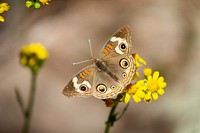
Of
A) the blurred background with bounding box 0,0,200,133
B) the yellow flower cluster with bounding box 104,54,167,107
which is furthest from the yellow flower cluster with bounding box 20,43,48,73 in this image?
the blurred background with bounding box 0,0,200,133

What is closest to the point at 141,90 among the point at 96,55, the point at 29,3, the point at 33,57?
the point at 33,57

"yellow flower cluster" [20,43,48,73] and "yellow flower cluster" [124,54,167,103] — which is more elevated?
"yellow flower cluster" [20,43,48,73]

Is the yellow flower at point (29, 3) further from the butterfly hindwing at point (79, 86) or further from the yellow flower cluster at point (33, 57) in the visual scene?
the butterfly hindwing at point (79, 86)

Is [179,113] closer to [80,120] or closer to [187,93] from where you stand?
[187,93]

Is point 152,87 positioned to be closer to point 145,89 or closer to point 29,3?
point 145,89

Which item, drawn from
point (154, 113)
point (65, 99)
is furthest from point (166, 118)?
point (65, 99)

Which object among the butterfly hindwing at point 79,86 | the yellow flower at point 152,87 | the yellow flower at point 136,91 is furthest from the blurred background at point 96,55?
the butterfly hindwing at point 79,86

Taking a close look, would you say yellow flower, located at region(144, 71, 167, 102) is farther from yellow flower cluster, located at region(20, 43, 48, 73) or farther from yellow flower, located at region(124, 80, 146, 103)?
yellow flower cluster, located at region(20, 43, 48, 73)
